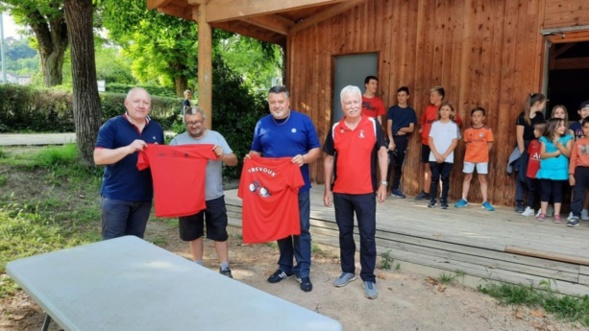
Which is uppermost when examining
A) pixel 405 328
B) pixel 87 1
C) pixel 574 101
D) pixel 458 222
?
pixel 87 1

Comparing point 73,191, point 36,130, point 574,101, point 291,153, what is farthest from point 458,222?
point 36,130

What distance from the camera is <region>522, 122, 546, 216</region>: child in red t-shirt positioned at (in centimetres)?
515

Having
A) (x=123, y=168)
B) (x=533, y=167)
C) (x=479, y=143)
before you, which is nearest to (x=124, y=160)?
(x=123, y=168)

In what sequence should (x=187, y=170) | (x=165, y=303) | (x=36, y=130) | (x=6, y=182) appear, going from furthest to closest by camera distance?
1. (x=36, y=130)
2. (x=6, y=182)
3. (x=187, y=170)
4. (x=165, y=303)

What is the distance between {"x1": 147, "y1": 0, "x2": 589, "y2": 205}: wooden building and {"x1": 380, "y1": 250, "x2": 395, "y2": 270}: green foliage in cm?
237

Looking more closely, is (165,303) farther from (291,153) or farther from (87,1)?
(87,1)

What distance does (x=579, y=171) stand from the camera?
15.5 ft

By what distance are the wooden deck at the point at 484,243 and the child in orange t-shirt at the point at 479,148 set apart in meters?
0.46

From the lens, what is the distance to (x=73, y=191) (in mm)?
7176

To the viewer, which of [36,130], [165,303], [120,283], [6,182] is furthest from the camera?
[36,130]

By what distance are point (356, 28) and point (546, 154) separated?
12.1ft

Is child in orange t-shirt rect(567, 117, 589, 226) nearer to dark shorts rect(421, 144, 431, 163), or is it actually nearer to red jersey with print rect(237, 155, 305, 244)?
dark shorts rect(421, 144, 431, 163)

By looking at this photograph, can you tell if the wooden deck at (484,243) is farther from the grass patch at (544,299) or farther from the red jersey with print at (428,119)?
the red jersey with print at (428,119)

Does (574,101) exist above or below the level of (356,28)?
below
